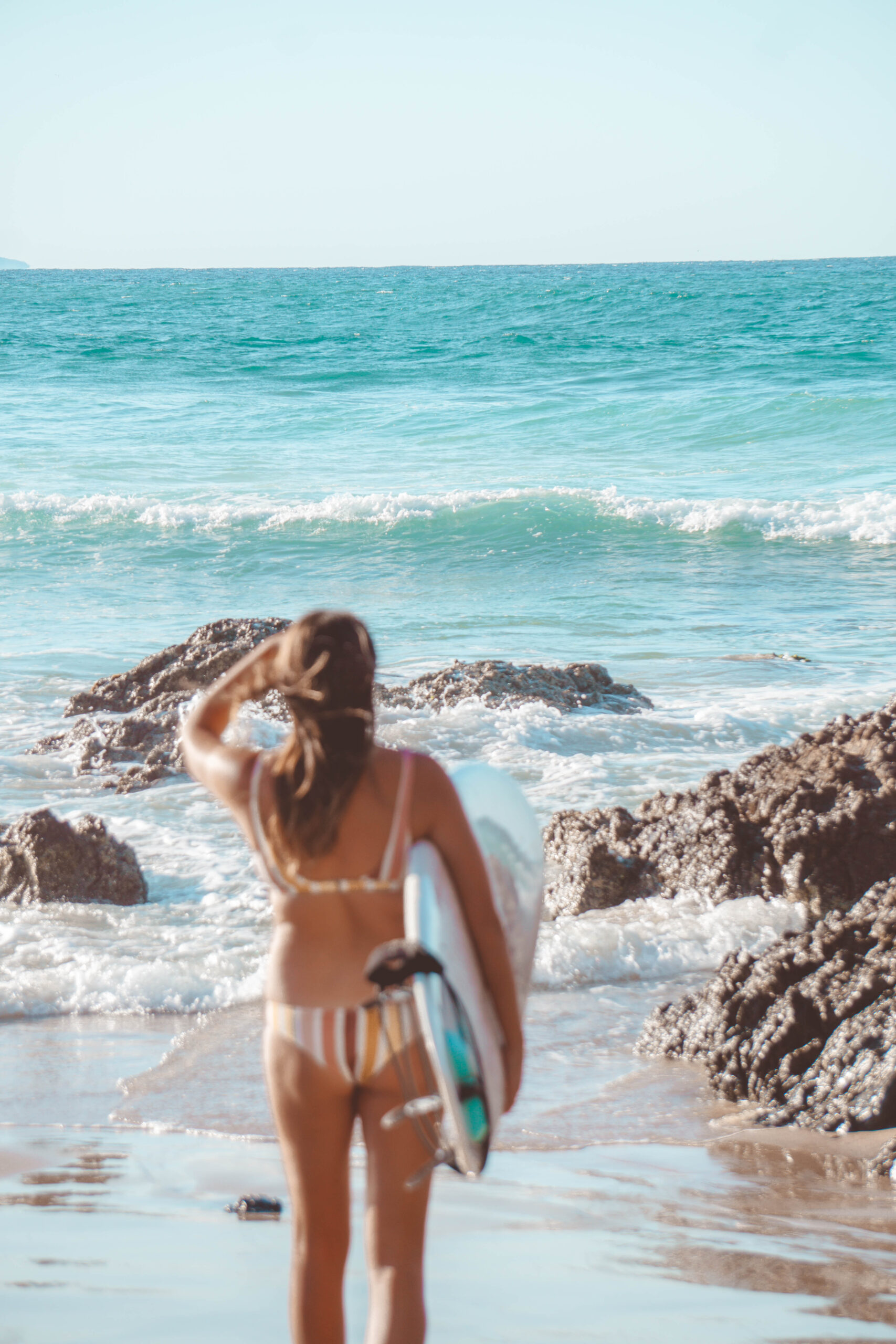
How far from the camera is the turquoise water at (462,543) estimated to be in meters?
6.51

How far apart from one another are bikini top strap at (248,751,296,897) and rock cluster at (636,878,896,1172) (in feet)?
7.09

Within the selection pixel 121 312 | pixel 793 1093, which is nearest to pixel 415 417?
pixel 793 1093

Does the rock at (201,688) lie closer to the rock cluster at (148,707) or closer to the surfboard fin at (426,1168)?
the rock cluster at (148,707)

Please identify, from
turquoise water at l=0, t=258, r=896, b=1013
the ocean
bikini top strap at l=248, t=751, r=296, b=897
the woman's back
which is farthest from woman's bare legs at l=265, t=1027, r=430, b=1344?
turquoise water at l=0, t=258, r=896, b=1013

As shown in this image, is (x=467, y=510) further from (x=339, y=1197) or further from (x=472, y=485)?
(x=339, y=1197)

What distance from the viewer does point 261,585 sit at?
1585cm

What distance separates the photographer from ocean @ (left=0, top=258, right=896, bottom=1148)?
5.08 meters

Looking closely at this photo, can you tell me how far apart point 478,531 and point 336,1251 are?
16.3m

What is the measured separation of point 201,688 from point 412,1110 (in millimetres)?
7321

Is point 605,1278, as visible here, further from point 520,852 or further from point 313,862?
point 313,862

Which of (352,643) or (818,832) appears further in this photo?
(818,832)

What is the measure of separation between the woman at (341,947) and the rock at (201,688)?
6.48 m

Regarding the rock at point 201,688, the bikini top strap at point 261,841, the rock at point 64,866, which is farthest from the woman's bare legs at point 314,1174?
the rock at point 201,688

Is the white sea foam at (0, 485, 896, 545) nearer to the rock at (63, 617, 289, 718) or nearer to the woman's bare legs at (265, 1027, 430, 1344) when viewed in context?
the rock at (63, 617, 289, 718)
